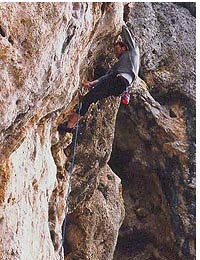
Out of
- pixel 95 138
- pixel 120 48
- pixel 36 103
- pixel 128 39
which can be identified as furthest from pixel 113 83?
pixel 36 103

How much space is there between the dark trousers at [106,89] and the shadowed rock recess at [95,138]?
18 cm

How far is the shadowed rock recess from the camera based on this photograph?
4039 mm

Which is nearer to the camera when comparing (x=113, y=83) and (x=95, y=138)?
(x=113, y=83)

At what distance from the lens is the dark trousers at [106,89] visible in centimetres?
684

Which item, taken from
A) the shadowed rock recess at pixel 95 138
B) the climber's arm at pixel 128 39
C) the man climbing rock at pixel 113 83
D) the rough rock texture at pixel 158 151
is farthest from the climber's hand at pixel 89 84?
the rough rock texture at pixel 158 151

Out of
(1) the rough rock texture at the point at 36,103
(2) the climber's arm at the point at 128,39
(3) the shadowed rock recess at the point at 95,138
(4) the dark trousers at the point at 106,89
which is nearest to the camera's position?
(1) the rough rock texture at the point at 36,103

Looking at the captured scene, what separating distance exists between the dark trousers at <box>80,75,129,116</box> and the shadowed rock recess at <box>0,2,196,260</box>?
18cm

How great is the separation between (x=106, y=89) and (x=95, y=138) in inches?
63.1

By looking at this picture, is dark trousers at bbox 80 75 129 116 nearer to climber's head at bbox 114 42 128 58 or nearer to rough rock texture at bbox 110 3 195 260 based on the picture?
climber's head at bbox 114 42 128 58

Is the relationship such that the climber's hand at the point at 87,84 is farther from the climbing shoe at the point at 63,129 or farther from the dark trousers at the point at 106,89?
the climbing shoe at the point at 63,129

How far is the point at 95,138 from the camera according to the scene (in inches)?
331

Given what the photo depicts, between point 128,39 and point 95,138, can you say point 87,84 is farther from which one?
point 95,138
